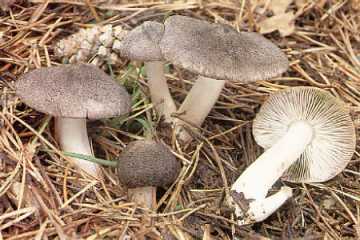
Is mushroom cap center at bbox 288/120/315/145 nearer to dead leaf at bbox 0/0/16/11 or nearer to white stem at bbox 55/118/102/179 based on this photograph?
white stem at bbox 55/118/102/179

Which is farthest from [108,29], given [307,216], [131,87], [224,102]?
[307,216]

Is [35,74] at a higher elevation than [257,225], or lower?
higher

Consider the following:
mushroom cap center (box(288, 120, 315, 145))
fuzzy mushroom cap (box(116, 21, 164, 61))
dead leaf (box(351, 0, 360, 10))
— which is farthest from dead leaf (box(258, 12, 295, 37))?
fuzzy mushroom cap (box(116, 21, 164, 61))

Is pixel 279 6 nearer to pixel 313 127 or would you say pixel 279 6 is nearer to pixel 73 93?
pixel 313 127

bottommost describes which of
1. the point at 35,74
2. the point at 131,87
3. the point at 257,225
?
the point at 257,225

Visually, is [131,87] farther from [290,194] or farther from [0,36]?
[290,194]

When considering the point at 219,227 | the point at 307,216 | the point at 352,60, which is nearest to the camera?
the point at 219,227
